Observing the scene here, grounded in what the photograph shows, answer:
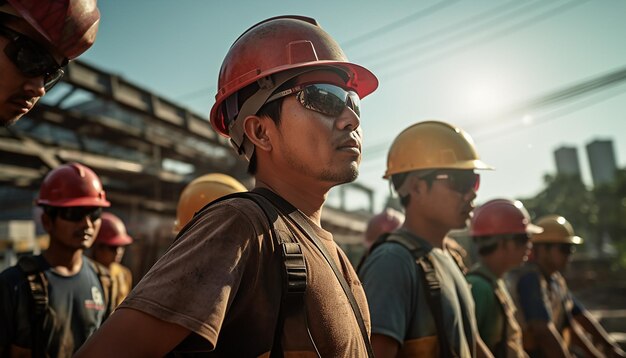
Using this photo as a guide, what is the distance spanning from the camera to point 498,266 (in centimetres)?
432

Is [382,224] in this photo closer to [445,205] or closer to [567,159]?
[445,205]

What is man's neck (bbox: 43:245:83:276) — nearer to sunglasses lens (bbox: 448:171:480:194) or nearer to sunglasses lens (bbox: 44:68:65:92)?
sunglasses lens (bbox: 44:68:65:92)

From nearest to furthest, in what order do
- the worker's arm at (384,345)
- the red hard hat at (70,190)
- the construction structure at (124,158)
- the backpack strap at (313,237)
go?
1. the backpack strap at (313,237)
2. the worker's arm at (384,345)
3. the red hard hat at (70,190)
4. the construction structure at (124,158)

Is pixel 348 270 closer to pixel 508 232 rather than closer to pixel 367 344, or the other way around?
pixel 367 344

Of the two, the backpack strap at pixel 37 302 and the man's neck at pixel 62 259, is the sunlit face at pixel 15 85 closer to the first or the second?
the backpack strap at pixel 37 302

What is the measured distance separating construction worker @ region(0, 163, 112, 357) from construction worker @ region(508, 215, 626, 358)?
4.08m

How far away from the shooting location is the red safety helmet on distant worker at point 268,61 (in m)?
1.76

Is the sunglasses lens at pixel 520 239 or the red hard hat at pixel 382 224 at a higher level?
the red hard hat at pixel 382 224

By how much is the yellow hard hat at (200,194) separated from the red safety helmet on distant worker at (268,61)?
4.75 feet

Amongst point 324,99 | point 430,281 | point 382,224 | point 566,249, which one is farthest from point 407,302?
point 566,249

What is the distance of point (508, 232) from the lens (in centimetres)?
461

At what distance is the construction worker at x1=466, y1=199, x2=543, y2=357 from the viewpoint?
134 inches

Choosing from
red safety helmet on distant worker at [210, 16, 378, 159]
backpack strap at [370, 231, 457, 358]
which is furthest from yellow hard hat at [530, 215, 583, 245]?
red safety helmet on distant worker at [210, 16, 378, 159]

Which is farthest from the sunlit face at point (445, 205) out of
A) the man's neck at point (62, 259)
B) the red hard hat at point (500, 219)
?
the man's neck at point (62, 259)
